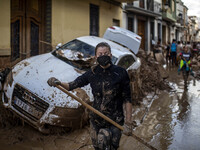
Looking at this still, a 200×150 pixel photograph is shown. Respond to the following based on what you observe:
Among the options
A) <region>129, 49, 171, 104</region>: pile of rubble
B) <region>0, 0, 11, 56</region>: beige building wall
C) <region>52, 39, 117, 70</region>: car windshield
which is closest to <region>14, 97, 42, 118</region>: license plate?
<region>52, 39, 117, 70</region>: car windshield

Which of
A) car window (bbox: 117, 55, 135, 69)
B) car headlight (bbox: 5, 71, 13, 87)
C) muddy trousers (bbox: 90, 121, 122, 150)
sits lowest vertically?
muddy trousers (bbox: 90, 121, 122, 150)

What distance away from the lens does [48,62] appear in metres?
5.03

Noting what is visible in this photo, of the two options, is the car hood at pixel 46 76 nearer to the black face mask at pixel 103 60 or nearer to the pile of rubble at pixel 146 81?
the black face mask at pixel 103 60

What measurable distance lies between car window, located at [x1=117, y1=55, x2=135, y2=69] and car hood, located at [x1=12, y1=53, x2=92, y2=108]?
1284mm

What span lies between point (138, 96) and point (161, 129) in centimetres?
223

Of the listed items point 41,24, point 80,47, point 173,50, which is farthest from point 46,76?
point 173,50

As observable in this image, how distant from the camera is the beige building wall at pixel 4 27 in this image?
856 centimetres

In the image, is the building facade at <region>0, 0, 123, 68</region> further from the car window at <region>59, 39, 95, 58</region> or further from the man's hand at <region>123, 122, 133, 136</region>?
the man's hand at <region>123, 122, 133, 136</region>

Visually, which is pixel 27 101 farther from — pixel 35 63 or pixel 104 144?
pixel 104 144

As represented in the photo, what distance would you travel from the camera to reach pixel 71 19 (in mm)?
12125

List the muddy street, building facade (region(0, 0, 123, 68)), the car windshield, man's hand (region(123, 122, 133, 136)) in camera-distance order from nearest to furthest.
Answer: man's hand (region(123, 122, 133, 136)) → the muddy street → the car windshield → building facade (region(0, 0, 123, 68))

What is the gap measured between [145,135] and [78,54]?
217 cm

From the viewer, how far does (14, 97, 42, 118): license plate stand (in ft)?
13.1

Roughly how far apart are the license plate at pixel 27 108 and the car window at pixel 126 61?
233 cm
